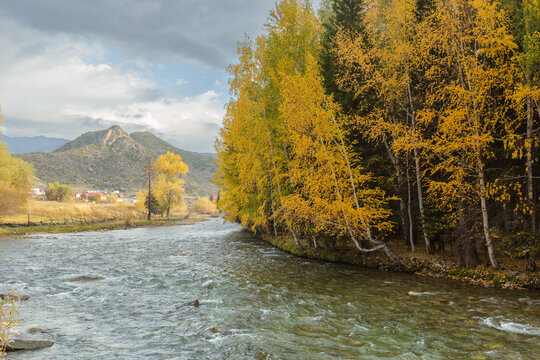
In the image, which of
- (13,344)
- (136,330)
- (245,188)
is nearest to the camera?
(13,344)

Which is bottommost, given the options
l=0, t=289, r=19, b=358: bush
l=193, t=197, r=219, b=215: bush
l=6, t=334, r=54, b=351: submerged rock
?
l=193, t=197, r=219, b=215: bush

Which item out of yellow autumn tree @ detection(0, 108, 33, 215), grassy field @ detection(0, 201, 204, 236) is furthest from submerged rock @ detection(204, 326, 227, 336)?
yellow autumn tree @ detection(0, 108, 33, 215)

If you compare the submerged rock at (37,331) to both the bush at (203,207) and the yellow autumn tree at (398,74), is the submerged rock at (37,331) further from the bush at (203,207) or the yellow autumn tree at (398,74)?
the bush at (203,207)

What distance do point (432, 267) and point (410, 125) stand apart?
783 centimetres

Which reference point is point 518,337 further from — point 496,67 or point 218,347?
point 496,67

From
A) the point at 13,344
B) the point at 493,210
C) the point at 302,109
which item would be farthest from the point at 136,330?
the point at 493,210

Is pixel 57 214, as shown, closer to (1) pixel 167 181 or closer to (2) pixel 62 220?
(2) pixel 62 220

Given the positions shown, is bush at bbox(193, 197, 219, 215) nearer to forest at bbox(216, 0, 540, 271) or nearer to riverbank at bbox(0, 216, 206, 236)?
riverbank at bbox(0, 216, 206, 236)

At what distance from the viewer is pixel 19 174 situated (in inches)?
2020

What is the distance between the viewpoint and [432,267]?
1666cm

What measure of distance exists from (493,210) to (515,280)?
3612 millimetres

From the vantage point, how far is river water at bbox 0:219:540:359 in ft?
27.8

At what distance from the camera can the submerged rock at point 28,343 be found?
8.41 m

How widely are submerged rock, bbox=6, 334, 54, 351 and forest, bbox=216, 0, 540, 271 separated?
1264cm
